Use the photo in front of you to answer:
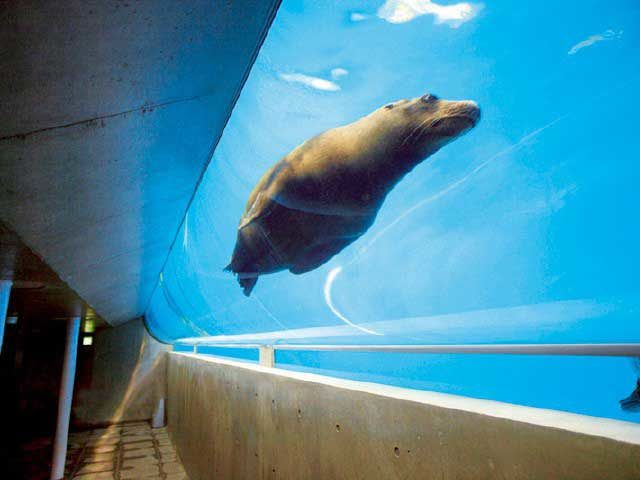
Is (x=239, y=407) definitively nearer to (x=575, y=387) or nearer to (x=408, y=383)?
(x=408, y=383)

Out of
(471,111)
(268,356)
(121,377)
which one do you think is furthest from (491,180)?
(121,377)

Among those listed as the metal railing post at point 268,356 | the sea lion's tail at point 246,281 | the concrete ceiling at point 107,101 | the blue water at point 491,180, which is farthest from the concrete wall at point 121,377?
the blue water at point 491,180

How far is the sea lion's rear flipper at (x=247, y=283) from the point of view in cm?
281

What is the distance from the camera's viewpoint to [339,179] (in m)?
1.62

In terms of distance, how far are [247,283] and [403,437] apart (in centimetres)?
178

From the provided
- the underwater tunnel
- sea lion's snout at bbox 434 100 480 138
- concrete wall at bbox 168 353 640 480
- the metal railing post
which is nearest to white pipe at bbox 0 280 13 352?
the underwater tunnel

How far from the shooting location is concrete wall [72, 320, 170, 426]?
13.0m

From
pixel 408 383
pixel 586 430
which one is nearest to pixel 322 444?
pixel 408 383

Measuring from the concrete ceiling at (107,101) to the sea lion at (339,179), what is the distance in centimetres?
47

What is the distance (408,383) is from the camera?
1.89m

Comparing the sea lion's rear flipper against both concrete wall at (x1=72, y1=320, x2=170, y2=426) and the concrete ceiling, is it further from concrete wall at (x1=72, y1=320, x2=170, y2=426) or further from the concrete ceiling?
concrete wall at (x1=72, y1=320, x2=170, y2=426)

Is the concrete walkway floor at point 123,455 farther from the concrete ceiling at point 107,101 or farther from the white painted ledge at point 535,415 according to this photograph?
the white painted ledge at point 535,415

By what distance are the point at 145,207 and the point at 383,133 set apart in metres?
2.22

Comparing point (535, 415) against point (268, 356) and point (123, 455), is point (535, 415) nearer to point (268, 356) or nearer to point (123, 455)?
point (268, 356)
